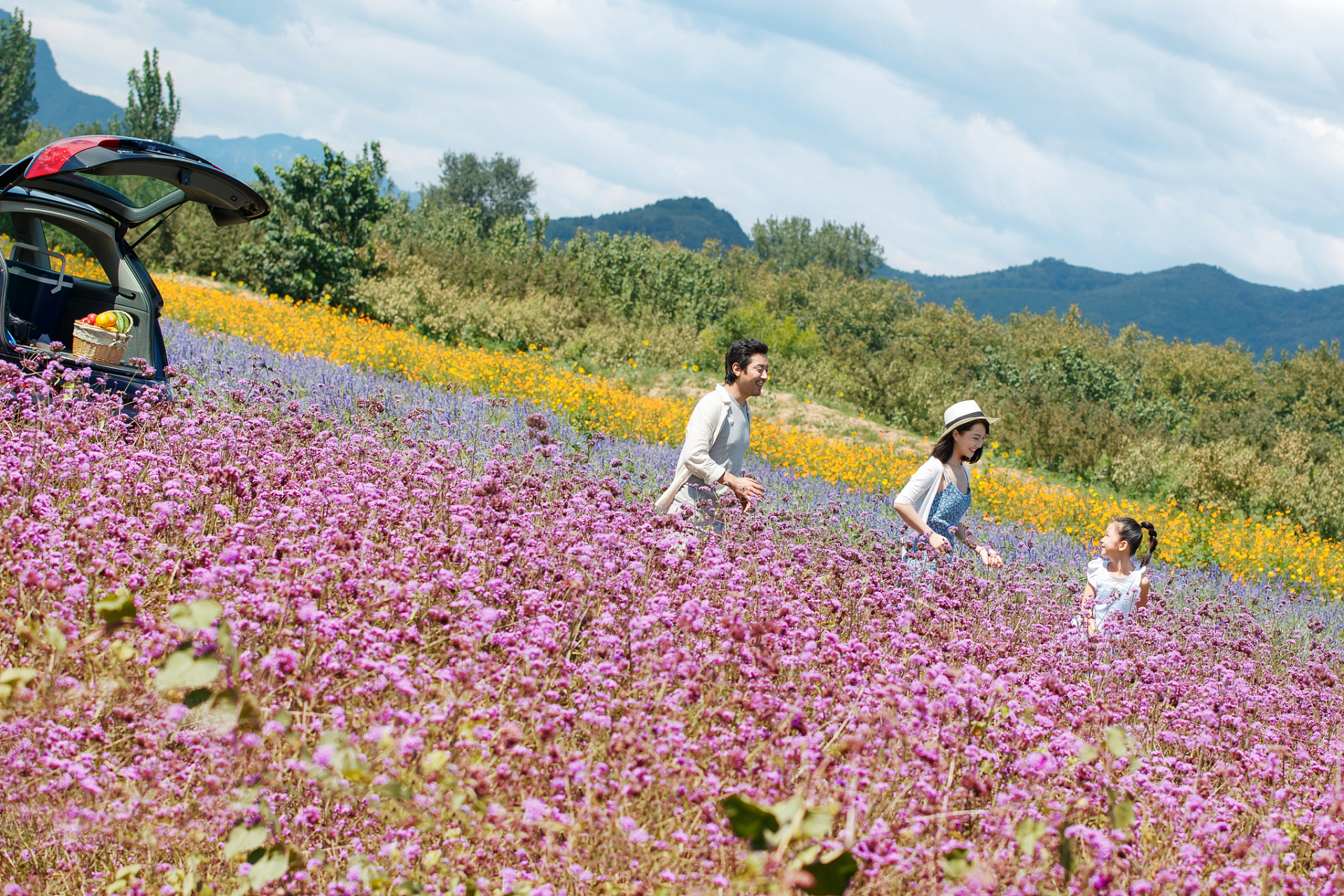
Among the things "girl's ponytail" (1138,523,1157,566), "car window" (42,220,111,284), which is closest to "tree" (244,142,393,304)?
"car window" (42,220,111,284)

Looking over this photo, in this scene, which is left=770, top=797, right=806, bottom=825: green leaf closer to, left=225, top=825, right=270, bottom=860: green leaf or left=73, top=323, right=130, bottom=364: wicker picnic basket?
left=225, top=825, right=270, bottom=860: green leaf

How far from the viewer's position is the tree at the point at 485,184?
348ft

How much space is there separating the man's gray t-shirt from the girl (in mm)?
2446

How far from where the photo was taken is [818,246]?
349 ft

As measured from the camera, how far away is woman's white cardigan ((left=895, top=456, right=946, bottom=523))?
5328mm

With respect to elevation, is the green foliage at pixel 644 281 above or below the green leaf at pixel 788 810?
above

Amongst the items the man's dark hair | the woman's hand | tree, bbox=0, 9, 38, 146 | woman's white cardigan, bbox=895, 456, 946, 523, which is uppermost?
tree, bbox=0, 9, 38, 146

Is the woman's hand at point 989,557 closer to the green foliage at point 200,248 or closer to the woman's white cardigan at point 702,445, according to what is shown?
the woman's white cardigan at point 702,445

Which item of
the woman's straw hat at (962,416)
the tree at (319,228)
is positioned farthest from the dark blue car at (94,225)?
the tree at (319,228)

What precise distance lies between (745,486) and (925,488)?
1255mm

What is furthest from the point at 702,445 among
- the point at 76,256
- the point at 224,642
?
the point at 76,256

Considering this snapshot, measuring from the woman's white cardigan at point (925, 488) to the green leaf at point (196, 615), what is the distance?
13.7 feet

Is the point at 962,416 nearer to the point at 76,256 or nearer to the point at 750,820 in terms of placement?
the point at 750,820

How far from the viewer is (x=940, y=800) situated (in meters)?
2.41
